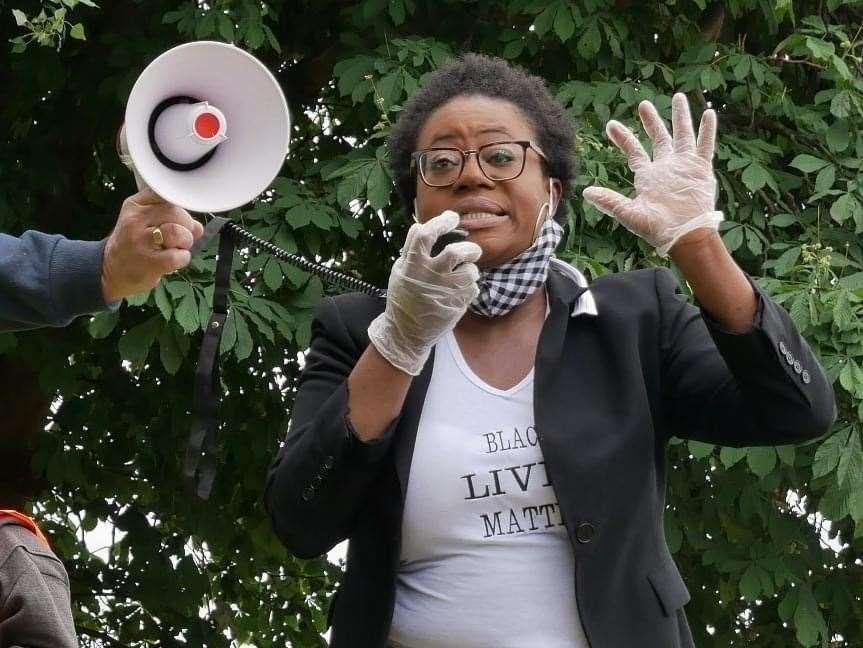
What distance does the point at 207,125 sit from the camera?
88.6 inches

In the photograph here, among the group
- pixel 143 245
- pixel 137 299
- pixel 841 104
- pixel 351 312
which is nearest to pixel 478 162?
pixel 351 312

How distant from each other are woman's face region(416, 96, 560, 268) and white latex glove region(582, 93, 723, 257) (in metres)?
0.18

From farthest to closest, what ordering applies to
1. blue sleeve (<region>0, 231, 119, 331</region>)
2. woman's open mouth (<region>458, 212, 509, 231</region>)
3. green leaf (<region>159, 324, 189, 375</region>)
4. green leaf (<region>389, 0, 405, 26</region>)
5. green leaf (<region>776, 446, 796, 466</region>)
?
green leaf (<region>389, 0, 405, 26</region>) → green leaf (<region>159, 324, 189, 375</region>) → green leaf (<region>776, 446, 796, 466</region>) → woman's open mouth (<region>458, 212, 509, 231</region>) → blue sleeve (<region>0, 231, 119, 331</region>)

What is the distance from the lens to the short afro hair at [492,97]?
2715mm

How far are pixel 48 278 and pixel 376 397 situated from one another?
56cm

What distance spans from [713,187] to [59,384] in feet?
10.7

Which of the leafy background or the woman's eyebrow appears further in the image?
the leafy background

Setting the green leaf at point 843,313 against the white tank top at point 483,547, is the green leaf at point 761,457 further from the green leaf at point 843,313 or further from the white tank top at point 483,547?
the white tank top at point 483,547

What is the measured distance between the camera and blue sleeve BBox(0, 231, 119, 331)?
2.11m

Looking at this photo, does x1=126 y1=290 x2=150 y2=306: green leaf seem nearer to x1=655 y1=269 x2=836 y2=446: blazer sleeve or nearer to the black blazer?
the black blazer

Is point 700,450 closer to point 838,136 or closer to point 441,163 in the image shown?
point 838,136

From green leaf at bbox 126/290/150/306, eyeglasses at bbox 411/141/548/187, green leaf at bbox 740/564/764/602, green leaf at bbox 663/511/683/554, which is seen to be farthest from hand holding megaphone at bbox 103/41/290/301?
green leaf at bbox 740/564/764/602

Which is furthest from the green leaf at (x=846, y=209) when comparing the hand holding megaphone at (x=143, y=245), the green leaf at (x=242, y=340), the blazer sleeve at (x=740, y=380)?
the hand holding megaphone at (x=143, y=245)

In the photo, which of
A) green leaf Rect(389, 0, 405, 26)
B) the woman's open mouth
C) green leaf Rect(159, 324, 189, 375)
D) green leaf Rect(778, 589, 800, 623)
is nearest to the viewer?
the woman's open mouth
